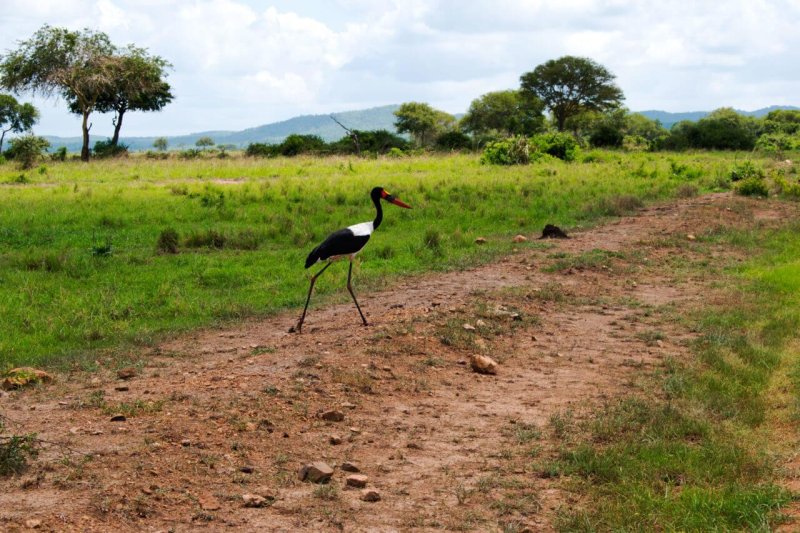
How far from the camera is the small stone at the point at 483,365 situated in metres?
7.40

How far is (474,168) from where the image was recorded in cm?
2653

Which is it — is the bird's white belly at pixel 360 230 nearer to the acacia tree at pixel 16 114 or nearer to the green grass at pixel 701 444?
the green grass at pixel 701 444

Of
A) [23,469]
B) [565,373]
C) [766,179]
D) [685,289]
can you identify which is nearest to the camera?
[23,469]

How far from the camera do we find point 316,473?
4984 millimetres

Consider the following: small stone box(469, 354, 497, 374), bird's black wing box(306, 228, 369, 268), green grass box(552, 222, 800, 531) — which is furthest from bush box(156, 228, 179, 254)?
green grass box(552, 222, 800, 531)

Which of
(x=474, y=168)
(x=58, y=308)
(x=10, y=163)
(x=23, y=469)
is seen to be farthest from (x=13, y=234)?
(x=10, y=163)

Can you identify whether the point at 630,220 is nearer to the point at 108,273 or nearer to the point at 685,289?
the point at 685,289

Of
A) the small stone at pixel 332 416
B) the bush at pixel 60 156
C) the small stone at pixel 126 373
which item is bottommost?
the small stone at pixel 332 416

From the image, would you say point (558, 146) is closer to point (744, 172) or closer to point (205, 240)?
point (744, 172)

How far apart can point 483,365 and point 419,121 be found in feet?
201

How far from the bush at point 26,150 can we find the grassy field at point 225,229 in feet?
10.1

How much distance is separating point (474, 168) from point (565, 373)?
770 inches

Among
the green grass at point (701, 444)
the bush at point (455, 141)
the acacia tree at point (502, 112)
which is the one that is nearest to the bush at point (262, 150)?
the bush at point (455, 141)

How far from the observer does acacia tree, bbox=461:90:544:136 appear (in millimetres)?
56500
